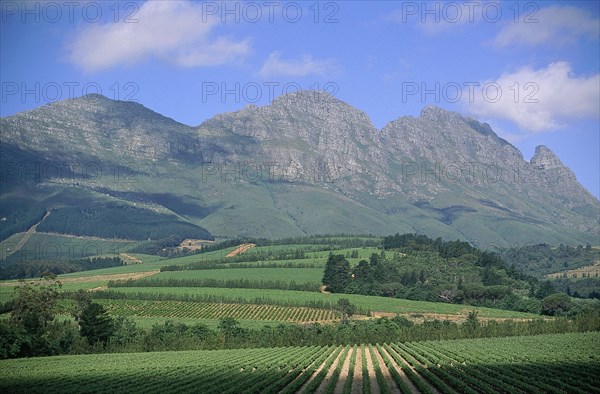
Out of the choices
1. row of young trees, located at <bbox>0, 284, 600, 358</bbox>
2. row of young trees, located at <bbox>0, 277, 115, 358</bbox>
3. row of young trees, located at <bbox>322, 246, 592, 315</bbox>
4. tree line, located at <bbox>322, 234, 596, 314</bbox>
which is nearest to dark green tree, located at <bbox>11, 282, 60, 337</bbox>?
row of young trees, located at <bbox>0, 277, 115, 358</bbox>

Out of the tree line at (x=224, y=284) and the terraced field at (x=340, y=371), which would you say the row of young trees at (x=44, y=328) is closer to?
the terraced field at (x=340, y=371)

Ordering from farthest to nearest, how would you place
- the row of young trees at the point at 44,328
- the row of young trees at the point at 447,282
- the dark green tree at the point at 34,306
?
the row of young trees at the point at 447,282 < the dark green tree at the point at 34,306 < the row of young trees at the point at 44,328

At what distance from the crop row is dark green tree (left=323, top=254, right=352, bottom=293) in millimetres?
24798

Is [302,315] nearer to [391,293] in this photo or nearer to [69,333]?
[391,293]

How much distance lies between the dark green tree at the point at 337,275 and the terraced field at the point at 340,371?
270ft

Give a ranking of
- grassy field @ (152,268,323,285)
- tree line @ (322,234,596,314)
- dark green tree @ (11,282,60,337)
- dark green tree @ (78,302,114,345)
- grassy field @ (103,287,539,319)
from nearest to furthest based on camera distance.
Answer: dark green tree @ (78,302,114,345)
dark green tree @ (11,282,60,337)
grassy field @ (103,287,539,319)
tree line @ (322,234,596,314)
grassy field @ (152,268,323,285)

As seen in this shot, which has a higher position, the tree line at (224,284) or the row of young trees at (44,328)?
the tree line at (224,284)

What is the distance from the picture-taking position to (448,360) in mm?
68062

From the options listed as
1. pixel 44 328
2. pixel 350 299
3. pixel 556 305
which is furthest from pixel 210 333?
pixel 556 305

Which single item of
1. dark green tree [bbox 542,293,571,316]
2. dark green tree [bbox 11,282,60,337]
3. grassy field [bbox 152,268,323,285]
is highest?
grassy field [bbox 152,268,323,285]

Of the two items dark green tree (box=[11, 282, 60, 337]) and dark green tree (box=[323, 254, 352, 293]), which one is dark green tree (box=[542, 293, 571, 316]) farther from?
dark green tree (box=[11, 282, 60, 337])

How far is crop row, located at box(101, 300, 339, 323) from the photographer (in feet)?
436

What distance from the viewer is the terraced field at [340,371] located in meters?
51.6

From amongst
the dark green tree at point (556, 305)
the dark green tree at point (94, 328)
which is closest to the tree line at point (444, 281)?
the dark green tree at point (556, 305)
